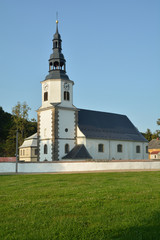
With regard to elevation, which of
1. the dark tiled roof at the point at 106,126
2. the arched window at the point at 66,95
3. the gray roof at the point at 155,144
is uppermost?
the arched window at the point at 66,95

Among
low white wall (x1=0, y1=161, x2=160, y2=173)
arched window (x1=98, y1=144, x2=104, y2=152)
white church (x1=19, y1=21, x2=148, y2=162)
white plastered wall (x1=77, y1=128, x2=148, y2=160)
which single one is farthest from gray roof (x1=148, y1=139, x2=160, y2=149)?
low white wall (x1=0, y1=161, x2=160, y2=173)

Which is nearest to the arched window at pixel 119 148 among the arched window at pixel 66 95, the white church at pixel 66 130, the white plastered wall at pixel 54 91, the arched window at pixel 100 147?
the white church at pixel 66 130

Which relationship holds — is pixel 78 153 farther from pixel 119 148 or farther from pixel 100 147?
pixel 119 148

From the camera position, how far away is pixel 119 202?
9.26 metres

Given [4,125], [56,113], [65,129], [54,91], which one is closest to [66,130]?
[65,129]

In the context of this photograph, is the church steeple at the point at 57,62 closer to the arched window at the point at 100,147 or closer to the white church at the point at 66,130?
the white church at the point at 66,130

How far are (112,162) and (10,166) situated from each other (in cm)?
1260

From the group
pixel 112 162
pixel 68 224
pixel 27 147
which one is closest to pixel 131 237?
pixel 68 224

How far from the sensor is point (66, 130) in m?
44.6

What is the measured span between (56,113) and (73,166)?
11523 mm

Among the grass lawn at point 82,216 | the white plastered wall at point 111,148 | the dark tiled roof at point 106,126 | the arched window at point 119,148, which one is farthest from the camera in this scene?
the arched window at point 119,148

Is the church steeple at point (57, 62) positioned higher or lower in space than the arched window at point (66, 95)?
higher

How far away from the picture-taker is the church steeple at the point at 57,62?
45.9 metres

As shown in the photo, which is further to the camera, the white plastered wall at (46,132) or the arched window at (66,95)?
the arched window at (66,95)
